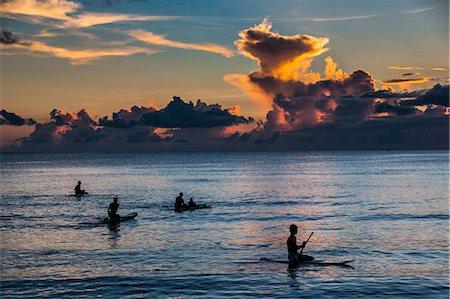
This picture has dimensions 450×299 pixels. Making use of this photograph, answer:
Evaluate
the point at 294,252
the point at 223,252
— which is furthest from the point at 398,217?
the point at 294,252

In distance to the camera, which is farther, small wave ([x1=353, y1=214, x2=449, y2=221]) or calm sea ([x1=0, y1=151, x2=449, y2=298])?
small wave ([x1=353, y1=214, x2=449, y2=221])

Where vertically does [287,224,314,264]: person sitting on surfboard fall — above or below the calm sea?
above

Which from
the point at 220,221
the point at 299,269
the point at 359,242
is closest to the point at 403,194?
the point at 220,221

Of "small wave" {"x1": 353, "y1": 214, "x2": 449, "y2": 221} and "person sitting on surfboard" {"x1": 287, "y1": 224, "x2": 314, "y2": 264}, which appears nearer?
"person sitting on surfboard" {"x1": 287, "y1": 224, "x2": 314, "y2": 264}

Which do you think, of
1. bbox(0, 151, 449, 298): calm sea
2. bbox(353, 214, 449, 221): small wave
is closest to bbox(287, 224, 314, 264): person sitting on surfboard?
bbox(0, 151, 449, 298): calm sea

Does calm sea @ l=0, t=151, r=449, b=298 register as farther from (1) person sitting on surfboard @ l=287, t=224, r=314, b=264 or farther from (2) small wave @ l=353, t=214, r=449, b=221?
(1) person sitting on surfboard @ l=287, t=224, r=314, b=264

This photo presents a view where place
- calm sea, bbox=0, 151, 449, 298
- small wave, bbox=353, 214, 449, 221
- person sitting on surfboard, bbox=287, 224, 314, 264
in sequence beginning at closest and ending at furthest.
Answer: calm sea, bbox=0, 151, 449, 298
person sitting on surfboard, bbox=287, 224, 314, 264
small wave, bbox=353, 214, 449, 221

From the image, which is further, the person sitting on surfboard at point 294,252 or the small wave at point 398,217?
the small wave at point 398,217

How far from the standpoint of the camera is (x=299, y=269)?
28859 millimetres

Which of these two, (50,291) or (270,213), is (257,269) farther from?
(270,213)

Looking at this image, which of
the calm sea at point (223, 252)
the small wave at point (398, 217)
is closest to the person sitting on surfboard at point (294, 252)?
the calm sea at point (223, 252)

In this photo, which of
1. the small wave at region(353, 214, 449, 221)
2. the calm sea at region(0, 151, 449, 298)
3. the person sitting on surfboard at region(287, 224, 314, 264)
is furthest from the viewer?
the small wave at region(353, 214, 449, 221)

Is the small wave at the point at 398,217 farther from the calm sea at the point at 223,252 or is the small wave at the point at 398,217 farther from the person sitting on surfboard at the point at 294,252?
the person sitting on surfboard at the point at 294,252

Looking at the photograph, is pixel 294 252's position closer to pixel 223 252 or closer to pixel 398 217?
pixel 223 252
